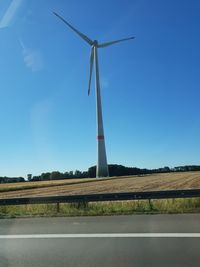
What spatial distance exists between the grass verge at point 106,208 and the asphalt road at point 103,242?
1339mm

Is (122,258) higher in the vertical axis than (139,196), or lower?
lower

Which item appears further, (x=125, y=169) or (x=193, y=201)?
(x=125, y=169)

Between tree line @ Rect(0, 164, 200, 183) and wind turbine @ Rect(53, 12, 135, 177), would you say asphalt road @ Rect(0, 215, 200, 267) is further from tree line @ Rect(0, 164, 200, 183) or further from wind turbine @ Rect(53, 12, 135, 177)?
tree line @ Rect(0, 164, 200, 183)

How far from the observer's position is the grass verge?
13.8 meters

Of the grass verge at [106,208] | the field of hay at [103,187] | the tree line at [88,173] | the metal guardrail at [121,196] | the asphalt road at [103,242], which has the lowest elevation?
the asphalt road at [103,242]

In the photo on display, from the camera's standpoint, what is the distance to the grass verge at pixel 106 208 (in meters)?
13.8

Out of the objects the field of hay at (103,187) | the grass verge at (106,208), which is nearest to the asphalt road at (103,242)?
the grass verge at (106,208)

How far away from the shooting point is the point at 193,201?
14.7 meters

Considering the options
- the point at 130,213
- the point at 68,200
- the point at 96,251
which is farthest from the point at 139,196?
the point at 96,251

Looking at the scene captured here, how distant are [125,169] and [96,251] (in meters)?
142

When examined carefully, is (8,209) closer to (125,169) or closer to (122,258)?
(122,258)

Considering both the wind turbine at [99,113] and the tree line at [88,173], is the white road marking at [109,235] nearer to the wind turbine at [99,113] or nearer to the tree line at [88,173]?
the wind turbine at [99,113]

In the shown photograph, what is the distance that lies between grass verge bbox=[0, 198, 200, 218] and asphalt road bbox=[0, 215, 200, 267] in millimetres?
1339

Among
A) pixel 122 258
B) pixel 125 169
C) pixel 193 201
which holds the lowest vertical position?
pixel 122 258
